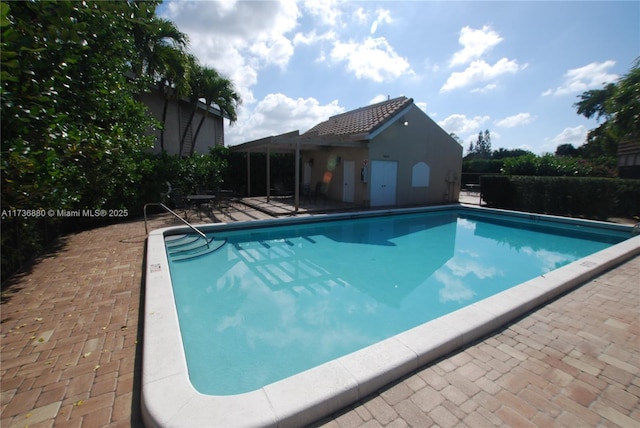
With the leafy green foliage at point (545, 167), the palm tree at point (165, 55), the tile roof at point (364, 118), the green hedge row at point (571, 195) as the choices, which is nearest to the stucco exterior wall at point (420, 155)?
the tile roof at point (364, 118)

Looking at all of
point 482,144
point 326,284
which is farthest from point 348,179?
point 482,144

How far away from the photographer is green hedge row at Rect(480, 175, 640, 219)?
12.3 meters

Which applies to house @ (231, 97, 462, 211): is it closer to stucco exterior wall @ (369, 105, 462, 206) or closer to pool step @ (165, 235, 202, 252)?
stucco exterior wall @ (369, 105, 462, 206)

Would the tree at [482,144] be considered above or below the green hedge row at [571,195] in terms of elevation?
above

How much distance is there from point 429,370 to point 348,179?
40.7 ft

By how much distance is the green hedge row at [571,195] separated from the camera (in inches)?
483

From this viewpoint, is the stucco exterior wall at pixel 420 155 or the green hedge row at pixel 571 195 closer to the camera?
the green hedge row at pixel 571 195

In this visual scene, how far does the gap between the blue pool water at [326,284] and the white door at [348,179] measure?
3.71 metres

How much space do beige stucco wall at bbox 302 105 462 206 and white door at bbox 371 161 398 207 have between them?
0.24 m

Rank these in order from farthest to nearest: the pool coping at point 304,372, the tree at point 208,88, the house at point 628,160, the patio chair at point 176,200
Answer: the house at point 628,160
the tree at point 208,88
the patio chair at point 176,200
the pool coping at point 304,372

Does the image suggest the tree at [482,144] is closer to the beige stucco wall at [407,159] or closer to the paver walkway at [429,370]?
the beige stucco wall at [407,159]

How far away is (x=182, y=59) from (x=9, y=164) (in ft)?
38.8

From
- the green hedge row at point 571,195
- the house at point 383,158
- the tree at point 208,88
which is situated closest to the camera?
the green hedge row at point 571,195

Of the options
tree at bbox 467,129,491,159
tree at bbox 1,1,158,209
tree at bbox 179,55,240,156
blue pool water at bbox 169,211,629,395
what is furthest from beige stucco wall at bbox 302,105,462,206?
tree at bbox 467,129,491,159
